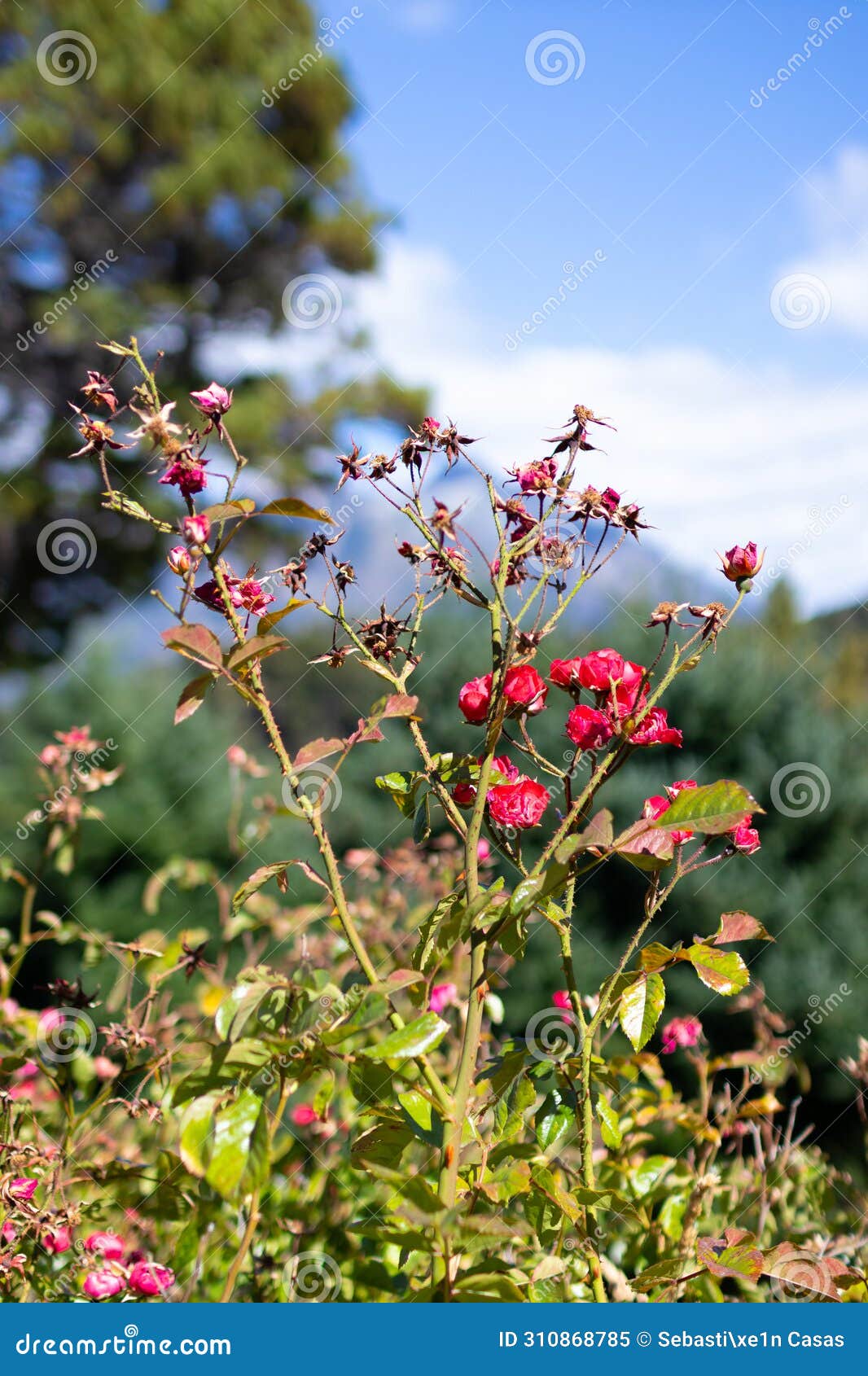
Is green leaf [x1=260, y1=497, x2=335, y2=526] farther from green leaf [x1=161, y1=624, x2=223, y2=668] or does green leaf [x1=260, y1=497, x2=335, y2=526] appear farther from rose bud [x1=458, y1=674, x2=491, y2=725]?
rose bud [x1=458, y1=674, x2=491, y2=725]

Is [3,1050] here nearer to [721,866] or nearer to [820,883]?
[721,866]

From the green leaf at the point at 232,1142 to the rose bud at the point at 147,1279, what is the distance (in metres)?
0.52

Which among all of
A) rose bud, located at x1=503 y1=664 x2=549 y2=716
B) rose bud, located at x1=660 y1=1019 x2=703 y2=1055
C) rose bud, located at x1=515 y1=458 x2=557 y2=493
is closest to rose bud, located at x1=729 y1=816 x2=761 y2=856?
rose bud, located at x1=503 y1=664 x2=549 y2=716

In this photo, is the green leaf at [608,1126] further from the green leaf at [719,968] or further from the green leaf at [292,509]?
the green leaf at [292,509]

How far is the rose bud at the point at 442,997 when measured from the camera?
1645 millimetres

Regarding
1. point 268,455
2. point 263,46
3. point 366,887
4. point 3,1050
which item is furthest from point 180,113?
point 3,1050

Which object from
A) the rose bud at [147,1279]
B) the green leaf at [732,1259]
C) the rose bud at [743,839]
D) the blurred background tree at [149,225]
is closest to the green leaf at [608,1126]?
the green leaf at [732,1259]

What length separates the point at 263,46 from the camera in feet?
35.3

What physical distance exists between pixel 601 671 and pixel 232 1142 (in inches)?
19.0

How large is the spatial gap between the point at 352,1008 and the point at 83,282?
34.0 ft

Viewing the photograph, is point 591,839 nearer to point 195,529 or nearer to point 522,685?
point 522,685

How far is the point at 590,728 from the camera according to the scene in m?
0.89

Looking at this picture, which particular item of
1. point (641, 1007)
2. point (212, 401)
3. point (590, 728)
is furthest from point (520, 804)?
point (212, 401)

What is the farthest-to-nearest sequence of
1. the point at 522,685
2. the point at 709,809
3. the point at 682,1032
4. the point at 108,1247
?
1. the point at 682,1032
2. the point at 108,1247
3. the point at 522,685
4. the point at 709,809
